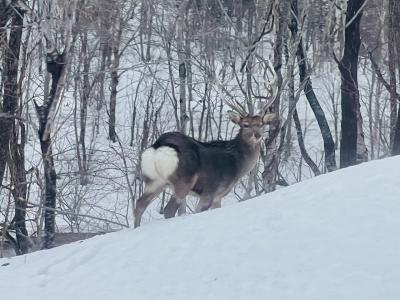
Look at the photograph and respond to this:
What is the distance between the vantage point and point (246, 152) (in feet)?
35.0

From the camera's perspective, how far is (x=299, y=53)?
1994cm

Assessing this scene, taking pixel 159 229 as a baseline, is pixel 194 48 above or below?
above

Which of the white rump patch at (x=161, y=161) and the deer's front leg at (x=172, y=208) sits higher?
the white rump patch at (x=161, y=161)

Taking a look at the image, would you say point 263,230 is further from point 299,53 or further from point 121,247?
point 299,53

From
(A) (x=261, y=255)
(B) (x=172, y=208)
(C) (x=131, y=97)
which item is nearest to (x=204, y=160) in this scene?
(B) (x=172, y=208)

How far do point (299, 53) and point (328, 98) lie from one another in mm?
11578

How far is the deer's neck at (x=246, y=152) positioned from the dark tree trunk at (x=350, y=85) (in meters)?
7.34

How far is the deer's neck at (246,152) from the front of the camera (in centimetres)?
1059

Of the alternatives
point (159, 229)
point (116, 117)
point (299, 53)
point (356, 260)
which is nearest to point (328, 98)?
point (116, 117)

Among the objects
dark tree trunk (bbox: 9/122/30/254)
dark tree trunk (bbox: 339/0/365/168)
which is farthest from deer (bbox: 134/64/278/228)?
dark tree trunk (bbox: 339/0/365/168)

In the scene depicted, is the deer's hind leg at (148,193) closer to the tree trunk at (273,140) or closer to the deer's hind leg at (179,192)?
the deer's hind leg at (179,192)

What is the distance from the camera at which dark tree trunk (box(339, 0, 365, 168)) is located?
18.0 meters

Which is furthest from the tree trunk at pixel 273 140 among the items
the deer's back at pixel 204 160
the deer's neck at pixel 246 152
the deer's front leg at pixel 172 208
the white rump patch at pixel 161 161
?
the white rump patch at pixel 161 161

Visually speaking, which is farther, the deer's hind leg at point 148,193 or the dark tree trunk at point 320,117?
the dark tree trunk at point 320,117
